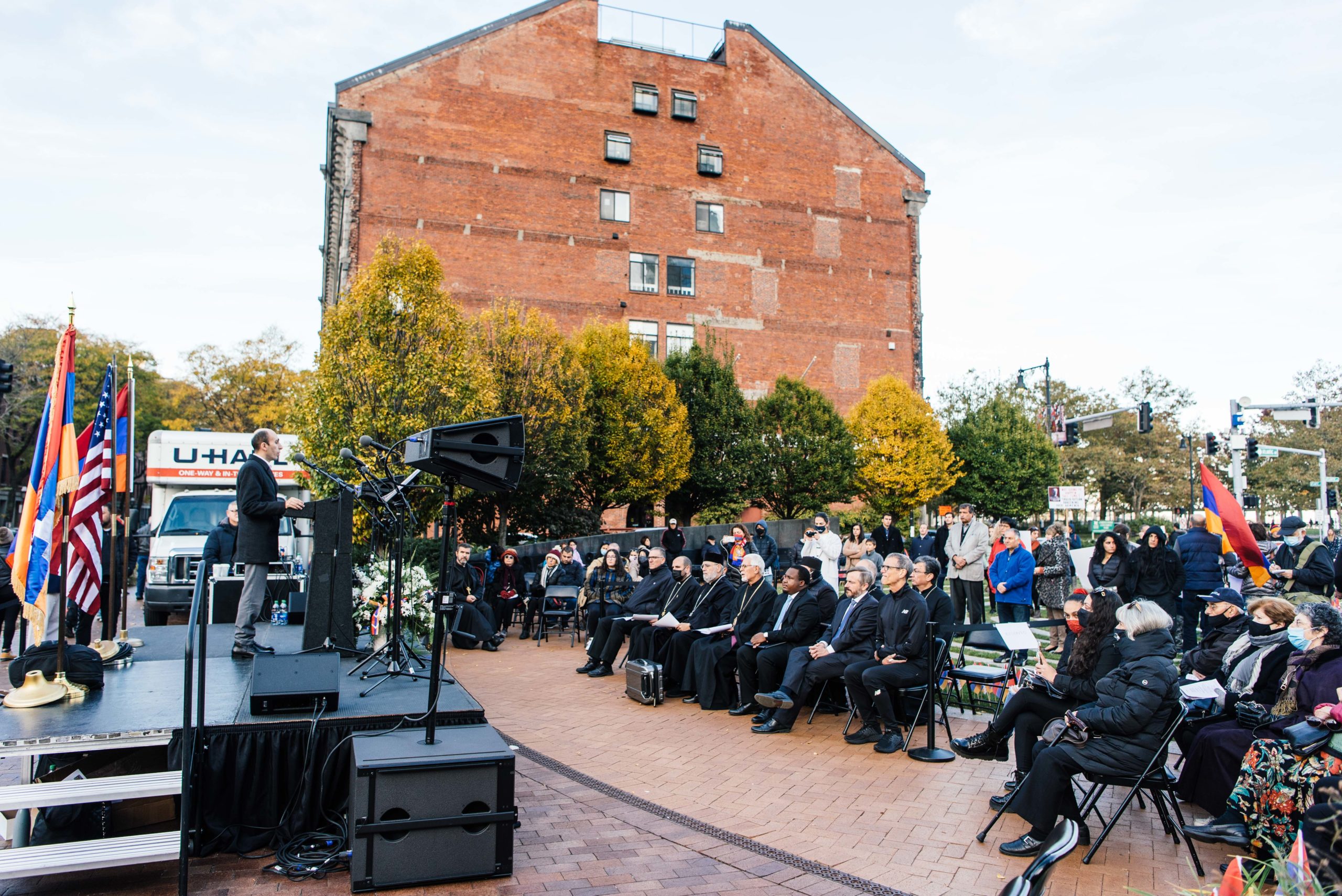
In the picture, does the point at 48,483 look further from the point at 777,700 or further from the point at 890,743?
the point at 890,743

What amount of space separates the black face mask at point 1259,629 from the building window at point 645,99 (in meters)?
30.5

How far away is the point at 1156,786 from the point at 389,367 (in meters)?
15.3

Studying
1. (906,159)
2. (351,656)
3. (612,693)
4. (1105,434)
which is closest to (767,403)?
(906,159)

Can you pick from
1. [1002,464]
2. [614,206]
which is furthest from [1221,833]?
[1002,464]

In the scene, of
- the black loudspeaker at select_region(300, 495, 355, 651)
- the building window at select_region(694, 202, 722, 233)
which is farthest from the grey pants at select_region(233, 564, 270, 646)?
the building window at select_region(694, 202, 722, 233)

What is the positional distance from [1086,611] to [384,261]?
51.2 feet

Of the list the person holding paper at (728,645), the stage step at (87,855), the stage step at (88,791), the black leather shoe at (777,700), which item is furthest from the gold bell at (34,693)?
the person holding paper at (728,645)

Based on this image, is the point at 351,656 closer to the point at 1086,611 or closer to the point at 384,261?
the point at 1086,611

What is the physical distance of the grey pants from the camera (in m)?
7.77

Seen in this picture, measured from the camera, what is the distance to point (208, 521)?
1684cm

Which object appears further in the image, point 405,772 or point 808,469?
point 808,469

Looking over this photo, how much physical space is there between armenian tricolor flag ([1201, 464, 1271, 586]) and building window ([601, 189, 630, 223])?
2458 centimetres

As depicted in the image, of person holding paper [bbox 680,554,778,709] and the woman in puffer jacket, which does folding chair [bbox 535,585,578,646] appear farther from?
the woman in puffer jacket

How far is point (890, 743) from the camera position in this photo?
7855mm
